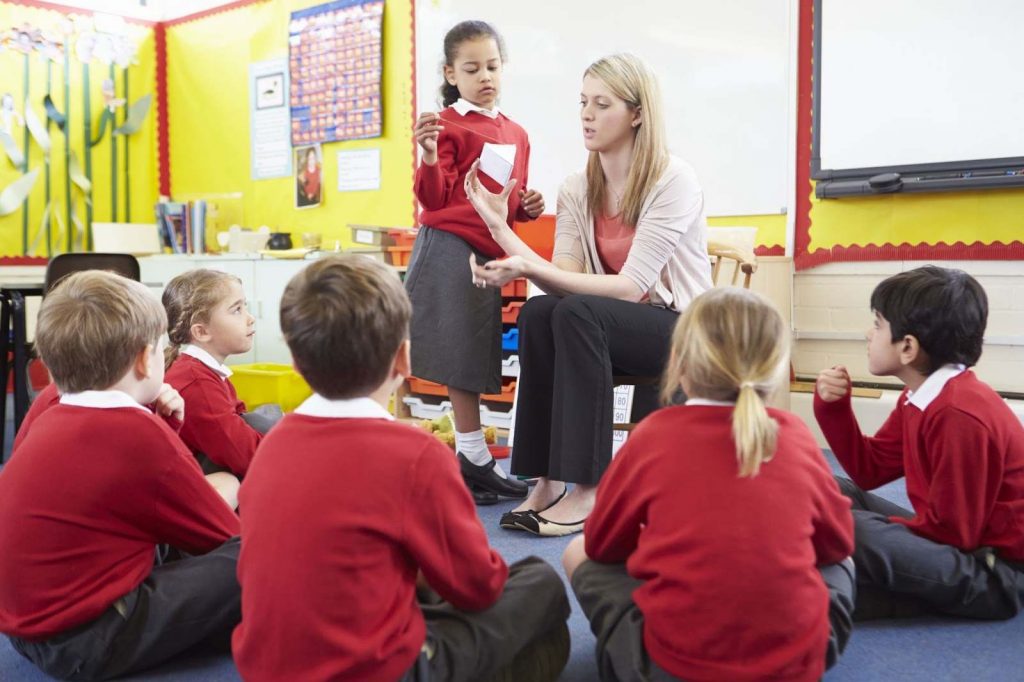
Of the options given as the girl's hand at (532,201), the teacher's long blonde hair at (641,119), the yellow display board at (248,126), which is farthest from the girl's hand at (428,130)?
the yellow display board at (248,126)

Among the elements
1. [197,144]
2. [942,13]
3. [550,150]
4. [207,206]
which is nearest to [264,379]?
[550,150]

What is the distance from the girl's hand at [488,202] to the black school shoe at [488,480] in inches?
24.8

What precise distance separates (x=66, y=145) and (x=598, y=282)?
409 centimetres

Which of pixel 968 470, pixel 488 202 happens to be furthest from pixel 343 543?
pixel 488 202

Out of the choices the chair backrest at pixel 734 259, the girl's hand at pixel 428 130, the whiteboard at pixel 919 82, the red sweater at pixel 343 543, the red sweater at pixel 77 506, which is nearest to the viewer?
the red sweater at pixel 343 543

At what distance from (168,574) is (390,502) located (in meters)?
0.54

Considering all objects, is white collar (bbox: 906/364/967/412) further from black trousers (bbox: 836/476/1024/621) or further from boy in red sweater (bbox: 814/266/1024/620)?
black trousers (bbox: 836/476/1024/621)

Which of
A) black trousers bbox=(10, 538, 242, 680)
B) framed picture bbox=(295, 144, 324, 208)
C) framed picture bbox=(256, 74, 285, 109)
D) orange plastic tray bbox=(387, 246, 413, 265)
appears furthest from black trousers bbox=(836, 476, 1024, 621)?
framed picture bbox=(256, 74, 285, 109)

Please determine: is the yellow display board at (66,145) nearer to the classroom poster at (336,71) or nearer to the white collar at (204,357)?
the classroom poster at (336,71)

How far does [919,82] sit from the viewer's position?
311cm

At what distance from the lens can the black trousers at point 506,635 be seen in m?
1.22

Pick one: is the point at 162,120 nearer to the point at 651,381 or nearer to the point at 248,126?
the point at 248,126

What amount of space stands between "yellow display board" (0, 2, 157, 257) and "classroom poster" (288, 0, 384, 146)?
114 centimetres

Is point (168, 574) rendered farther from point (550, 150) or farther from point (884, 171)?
point (550, 150)
